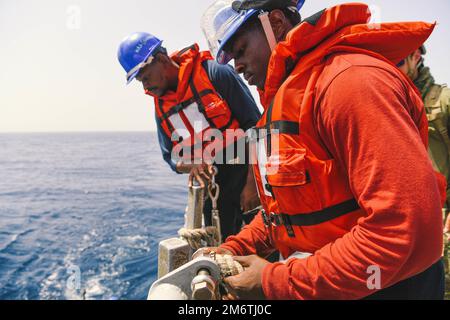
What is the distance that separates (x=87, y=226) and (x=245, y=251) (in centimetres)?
1337

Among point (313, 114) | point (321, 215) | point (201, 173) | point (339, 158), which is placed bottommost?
point (201, 173)

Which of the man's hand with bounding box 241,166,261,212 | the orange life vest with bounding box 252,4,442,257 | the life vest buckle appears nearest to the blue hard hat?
the man's hand with bounding box 241,166,261,212

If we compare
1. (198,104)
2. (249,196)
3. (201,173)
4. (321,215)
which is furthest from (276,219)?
(198,104)

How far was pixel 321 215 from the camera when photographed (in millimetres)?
1352

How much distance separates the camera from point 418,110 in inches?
50.3

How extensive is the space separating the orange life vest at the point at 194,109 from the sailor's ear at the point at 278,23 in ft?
6.54

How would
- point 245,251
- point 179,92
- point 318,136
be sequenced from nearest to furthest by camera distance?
point 318,136 < point 245,251 < point 179,92

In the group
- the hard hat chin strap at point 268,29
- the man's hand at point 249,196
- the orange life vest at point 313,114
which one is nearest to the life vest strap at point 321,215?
the orange life vest at point 313,114

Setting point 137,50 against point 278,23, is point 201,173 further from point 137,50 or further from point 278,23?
point 137,50

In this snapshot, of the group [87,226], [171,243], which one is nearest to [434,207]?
[171,243]

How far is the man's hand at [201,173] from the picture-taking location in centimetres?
297

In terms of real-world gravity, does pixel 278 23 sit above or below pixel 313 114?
above

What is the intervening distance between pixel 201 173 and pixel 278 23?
1.71 m

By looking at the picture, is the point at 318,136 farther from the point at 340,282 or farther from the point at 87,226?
the point at 87,226
